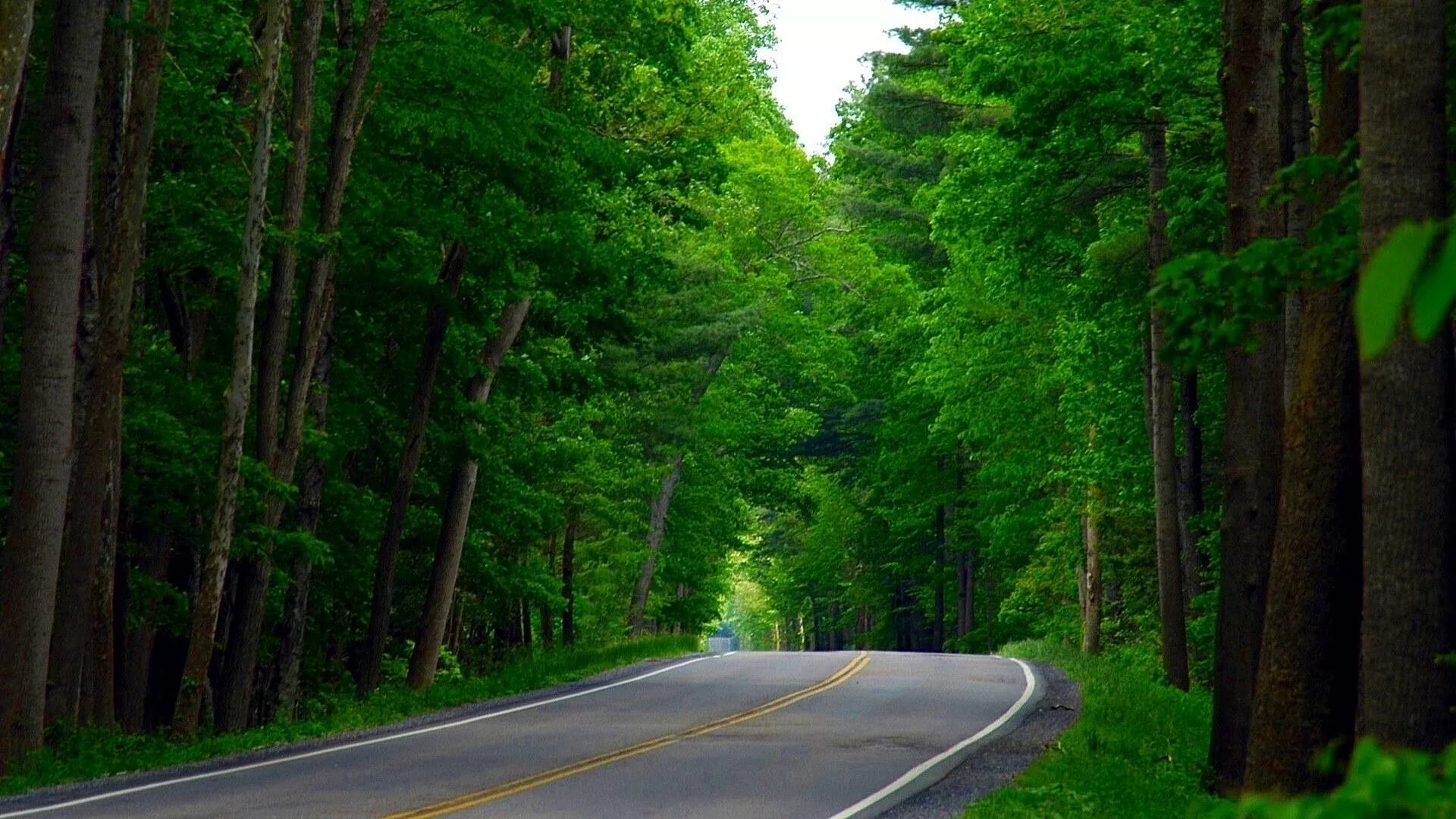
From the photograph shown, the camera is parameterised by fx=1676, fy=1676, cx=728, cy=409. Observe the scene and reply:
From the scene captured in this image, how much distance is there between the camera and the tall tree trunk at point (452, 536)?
27062 mm

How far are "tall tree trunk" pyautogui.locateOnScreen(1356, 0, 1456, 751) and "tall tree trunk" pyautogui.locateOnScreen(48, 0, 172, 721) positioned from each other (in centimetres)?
1359

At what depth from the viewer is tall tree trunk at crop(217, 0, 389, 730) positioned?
20.8 meters

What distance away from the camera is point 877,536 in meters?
64.4

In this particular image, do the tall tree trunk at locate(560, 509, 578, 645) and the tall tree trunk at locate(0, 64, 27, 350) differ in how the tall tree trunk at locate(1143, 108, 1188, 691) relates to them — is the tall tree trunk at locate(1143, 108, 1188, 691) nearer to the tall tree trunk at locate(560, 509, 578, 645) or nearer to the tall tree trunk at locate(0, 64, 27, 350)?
the tall tree trunk at locate(560, 509, 578, 645)

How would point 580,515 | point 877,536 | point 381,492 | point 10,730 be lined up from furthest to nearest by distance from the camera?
1. point 877,536
2. point 580,515
3. point 381,492
4. point 10,730

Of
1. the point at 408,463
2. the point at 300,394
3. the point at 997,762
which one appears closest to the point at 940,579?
the point at 408,463

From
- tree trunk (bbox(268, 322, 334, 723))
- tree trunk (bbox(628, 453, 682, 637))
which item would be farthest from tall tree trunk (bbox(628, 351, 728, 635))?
tree trunk (bbox(268, 322, 334, 723))

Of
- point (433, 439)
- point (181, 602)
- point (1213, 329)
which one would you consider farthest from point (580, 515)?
point (1213, 329)

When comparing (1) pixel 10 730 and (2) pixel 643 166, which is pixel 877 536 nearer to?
(2) pixel 643 166

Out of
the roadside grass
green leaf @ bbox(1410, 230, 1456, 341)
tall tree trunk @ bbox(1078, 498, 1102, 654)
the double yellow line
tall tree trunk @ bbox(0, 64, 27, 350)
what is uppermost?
tall tree trunk @ bbox(0, 64, 27, 350)

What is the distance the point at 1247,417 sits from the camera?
15609 mm

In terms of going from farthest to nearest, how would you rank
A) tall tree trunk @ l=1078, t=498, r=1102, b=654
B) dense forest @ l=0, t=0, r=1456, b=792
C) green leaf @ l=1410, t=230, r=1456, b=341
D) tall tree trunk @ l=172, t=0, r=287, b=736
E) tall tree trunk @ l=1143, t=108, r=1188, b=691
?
tall tree trunk @ l=1078, t=498, r=1102, b=654 < tall tree trunk @ l=1143, t=108, r=1188, b=691 < tall tree trunk @ l=172, t=0, r=287, b=736 < dense forest @ l=0, t=0, r=1456, b=792 < green leaf @ l=1410, t=230, r=1456, b=341

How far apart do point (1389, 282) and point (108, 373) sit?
1808 centimetres

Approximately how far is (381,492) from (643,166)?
27.1 feet
